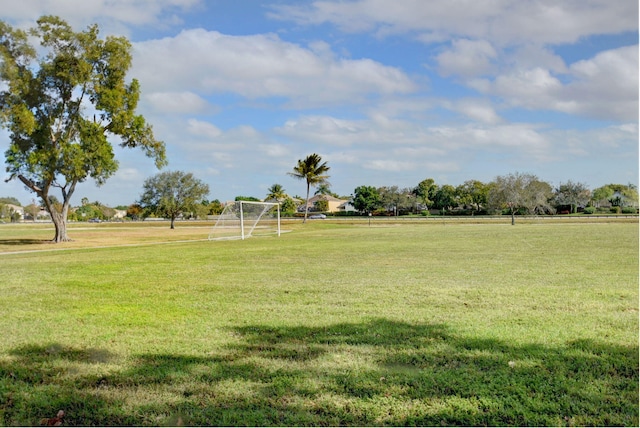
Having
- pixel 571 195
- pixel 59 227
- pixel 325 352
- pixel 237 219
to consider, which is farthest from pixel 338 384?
pixel 571 195

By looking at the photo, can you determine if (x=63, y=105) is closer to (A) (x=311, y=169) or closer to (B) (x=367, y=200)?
(A) (x=311, y=169)

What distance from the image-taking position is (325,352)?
16.8 ft

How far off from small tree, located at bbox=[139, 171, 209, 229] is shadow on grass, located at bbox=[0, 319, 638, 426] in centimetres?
6425

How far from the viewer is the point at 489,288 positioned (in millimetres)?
9086

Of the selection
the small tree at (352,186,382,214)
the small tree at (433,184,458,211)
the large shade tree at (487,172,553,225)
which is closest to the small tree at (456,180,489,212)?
the small tree at (433,184,458,211)

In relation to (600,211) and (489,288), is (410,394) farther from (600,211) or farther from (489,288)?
(600,211)

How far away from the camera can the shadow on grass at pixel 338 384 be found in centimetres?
366

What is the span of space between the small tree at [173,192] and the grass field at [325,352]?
194 feet

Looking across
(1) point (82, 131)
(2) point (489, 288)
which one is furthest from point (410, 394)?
(1) point (82, 131)

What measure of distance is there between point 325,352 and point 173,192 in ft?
218

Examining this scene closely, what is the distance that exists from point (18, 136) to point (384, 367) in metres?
33.6

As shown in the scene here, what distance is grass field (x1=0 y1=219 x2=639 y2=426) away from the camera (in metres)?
3.76

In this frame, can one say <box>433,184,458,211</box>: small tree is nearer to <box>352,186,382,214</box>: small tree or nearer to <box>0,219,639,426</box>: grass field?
<box>352,186,382,214</box>: small tree

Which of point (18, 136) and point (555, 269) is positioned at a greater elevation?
point (18, 136)
